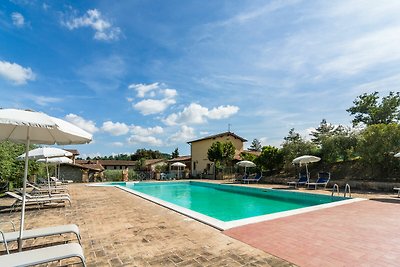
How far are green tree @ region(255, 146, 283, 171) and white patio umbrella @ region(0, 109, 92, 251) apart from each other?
20372 millimetres

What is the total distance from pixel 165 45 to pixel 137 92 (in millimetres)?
5303

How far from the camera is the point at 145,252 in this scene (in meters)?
4.27

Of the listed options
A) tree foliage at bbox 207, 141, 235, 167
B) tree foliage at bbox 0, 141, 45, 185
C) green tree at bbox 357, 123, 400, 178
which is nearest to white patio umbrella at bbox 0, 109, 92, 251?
tree foliage at bbox 0, 141, 45, 185

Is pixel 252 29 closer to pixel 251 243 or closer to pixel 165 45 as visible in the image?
pixel 165 45

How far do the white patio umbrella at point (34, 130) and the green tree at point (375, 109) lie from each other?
34828 millimetres

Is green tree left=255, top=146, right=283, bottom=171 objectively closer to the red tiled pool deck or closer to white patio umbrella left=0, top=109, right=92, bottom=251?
the red tiled pool deck

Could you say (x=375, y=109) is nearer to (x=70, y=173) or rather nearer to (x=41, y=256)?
(x=41, y=256)

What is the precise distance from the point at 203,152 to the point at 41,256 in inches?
1246

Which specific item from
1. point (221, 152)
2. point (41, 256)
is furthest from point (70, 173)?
point (41, 256)

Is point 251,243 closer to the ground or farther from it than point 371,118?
closer to the ground

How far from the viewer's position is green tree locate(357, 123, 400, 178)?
14641mm

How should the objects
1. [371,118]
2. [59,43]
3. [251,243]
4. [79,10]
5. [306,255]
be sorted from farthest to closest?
[371,118] < [59,43] < [79,10] < [251,243] < [306,255]

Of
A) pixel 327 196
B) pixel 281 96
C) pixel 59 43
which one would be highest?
pixel 59 43

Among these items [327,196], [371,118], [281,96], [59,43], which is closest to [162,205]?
[327,196]
